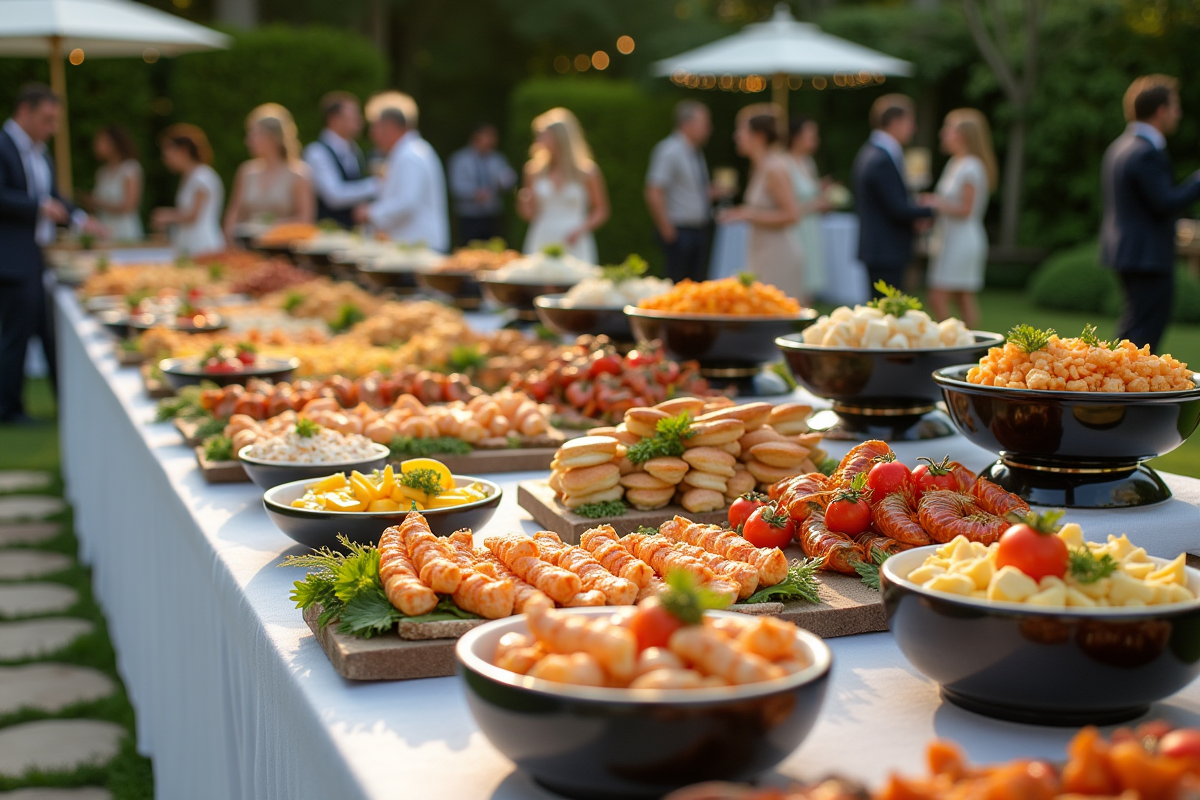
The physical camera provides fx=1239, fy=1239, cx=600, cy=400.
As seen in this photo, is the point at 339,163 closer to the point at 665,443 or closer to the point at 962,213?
the point at 962,213

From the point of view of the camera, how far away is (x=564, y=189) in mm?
7730

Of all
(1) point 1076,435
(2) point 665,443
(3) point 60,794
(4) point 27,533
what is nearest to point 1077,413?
(1) point 1076,435

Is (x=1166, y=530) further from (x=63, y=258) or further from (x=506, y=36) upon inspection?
(x=506, y=36)

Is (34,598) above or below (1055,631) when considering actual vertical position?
below

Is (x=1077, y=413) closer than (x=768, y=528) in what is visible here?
No

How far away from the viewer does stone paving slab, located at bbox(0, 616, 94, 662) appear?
372 centimetres

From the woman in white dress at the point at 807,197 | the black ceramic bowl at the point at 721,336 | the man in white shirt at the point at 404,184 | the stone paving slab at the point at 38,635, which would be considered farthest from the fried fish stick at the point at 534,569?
the woman in white dress at the point at 807,197

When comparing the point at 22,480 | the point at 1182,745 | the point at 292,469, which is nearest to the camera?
the point at 1182,745

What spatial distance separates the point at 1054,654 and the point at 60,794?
2.54 metres

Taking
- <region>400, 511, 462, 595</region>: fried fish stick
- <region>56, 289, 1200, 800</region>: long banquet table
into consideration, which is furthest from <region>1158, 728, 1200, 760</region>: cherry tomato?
<region>400, 511, 462, 595</region>: fried fish stick

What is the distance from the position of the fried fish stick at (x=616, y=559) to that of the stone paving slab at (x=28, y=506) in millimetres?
4546

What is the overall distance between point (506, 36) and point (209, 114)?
23.6ft

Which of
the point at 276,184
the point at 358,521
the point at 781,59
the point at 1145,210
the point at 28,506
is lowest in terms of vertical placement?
the point at 28,506

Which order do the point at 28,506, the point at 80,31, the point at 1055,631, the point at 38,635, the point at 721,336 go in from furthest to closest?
the point at 80,31 < the point at 28,506 < the point at 38,635 < the point at 721,336 < the point at 1055,631
